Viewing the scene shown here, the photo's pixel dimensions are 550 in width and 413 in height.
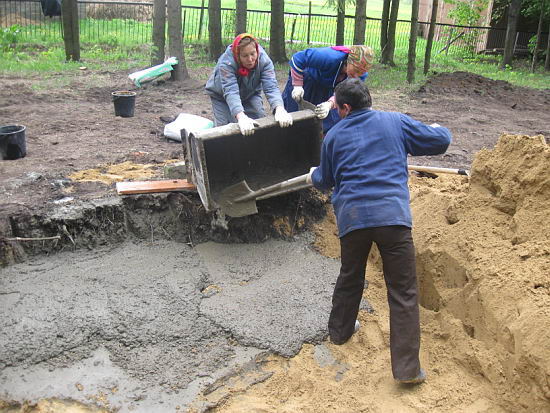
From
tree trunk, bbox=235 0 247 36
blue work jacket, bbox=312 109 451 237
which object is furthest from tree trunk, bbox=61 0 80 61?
blue work jacket, bbox=312 109 451 237

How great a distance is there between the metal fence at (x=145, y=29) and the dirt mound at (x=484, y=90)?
17.9 feet

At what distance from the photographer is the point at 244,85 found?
5133 millimetres

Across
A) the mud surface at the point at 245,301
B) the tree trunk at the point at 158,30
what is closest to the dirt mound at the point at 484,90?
the tree trunk at the point at 158,30

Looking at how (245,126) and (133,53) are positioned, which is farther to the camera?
(133,53)

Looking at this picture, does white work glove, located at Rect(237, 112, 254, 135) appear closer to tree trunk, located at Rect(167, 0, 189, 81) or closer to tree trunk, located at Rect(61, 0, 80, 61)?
tree trunk, located at Rect(167, 0, 189, 81)

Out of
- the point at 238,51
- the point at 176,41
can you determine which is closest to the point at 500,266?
the point at 238,51

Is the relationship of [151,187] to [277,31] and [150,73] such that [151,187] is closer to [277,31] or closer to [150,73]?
[150,73]

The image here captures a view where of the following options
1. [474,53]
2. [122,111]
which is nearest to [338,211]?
[122,111]

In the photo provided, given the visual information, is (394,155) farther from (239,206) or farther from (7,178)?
(7,178)

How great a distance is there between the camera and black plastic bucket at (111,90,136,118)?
304 inches

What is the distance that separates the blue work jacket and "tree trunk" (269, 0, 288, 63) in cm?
1012

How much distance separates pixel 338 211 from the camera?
3383mm

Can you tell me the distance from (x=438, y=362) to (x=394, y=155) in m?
1.40

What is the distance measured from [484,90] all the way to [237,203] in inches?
346
